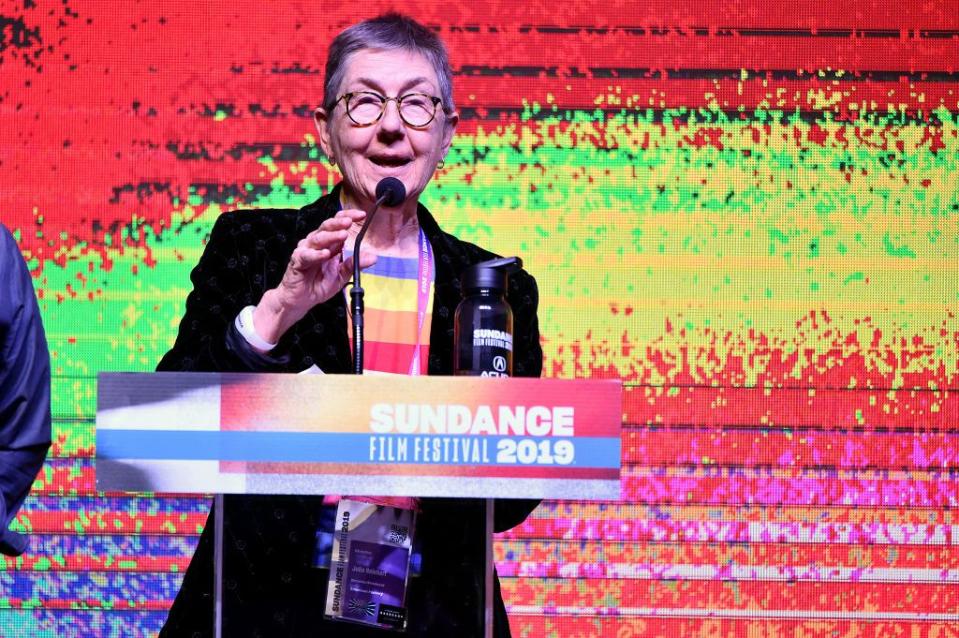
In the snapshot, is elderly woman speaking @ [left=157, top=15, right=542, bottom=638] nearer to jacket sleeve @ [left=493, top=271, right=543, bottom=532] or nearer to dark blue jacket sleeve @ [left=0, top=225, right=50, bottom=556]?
jacket sleeve @ [left=493, top=271, right=543, bottom=532]

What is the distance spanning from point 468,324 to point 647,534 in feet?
5.82

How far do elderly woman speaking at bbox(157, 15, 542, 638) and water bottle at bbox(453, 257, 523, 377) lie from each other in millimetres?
129

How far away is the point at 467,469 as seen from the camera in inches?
45.9

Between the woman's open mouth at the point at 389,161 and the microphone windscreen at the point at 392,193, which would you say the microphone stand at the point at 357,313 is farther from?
the woman's open mouth at the point at 389,161

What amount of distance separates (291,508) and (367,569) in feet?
0.39

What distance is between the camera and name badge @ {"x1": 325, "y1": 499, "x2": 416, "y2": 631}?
1.29 m

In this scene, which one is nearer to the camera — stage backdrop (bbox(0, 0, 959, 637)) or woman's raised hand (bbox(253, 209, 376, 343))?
woman's raised hand (bbox(253, 209, 376, 343))

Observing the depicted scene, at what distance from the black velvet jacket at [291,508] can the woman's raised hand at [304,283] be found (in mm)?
45

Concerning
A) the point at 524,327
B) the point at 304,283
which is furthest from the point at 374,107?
the point at 304,283

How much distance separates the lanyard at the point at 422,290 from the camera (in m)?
1.66

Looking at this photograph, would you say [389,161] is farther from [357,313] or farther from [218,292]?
[357,313]

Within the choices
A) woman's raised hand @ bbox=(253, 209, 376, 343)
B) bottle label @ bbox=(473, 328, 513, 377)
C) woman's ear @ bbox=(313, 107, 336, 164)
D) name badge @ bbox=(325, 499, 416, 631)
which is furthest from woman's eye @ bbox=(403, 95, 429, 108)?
name badge @ bbox=(325, 499, 416, 631)

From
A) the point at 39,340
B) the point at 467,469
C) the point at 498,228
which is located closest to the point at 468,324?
the point at 467,469

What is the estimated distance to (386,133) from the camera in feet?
5.80
